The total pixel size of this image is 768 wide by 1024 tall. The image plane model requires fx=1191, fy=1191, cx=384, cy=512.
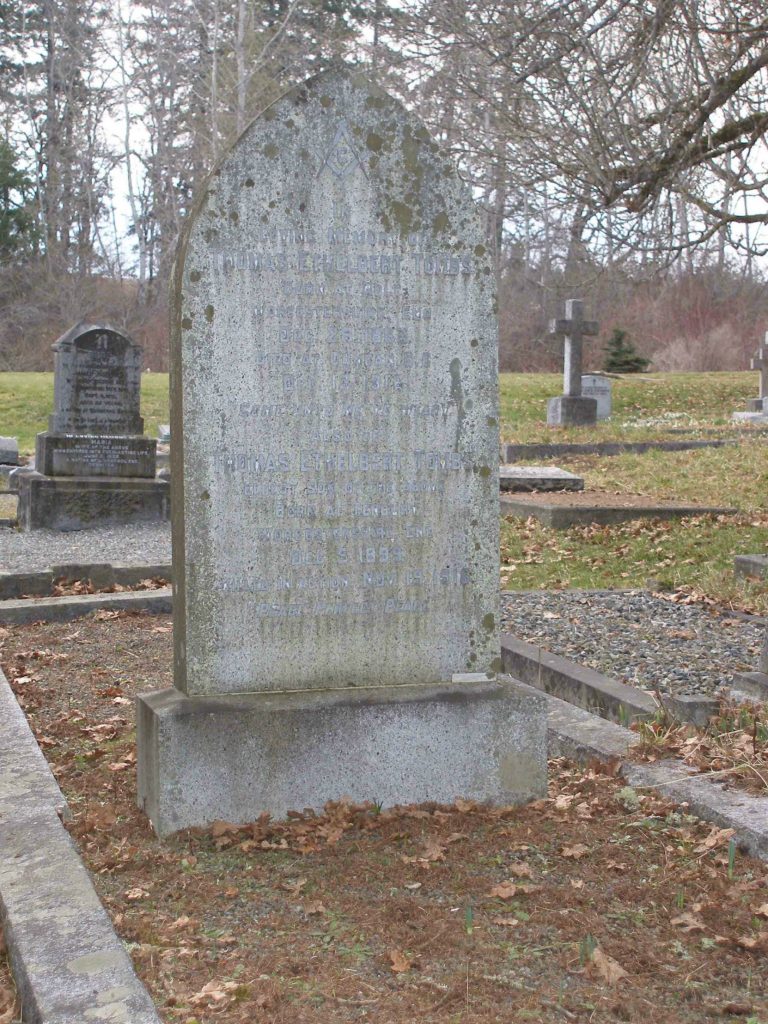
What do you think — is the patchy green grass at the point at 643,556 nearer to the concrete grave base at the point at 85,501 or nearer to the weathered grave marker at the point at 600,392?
the concrete grave base at the point at 85,501

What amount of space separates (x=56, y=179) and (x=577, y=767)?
39.1m

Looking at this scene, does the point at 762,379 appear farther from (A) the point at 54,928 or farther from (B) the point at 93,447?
(A) the point at 54,928

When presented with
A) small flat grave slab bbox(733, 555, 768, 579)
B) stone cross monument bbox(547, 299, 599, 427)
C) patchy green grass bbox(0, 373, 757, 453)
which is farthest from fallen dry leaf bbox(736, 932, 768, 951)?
stone cross monument bbox(547, 299, 599, 427)

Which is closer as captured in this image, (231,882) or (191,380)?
(231,882)

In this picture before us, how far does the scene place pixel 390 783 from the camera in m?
4.14

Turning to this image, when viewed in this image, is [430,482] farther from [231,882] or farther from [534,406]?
A: [534,406]

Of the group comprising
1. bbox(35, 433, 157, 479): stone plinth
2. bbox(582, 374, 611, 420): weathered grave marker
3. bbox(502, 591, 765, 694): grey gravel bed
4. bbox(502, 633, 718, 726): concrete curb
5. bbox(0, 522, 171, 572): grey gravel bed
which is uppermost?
bbox(582, 374, 611, 420): weathered grave marker

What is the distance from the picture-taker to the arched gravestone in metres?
3.96

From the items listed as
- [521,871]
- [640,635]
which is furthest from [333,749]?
[640,635]

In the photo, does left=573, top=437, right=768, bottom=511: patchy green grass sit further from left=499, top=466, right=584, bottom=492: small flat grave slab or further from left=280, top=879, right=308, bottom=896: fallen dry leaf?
left=280, top=879, right=308, bottom=896: fallen dry leaf

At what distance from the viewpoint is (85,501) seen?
13367 mm

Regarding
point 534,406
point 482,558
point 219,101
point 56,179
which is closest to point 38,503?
point 482,558

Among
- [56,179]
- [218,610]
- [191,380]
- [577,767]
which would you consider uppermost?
[56,179]

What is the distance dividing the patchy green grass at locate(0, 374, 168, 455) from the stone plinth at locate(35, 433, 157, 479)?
343 inches
